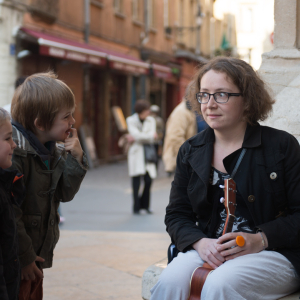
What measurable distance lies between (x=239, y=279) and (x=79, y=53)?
40.5ft

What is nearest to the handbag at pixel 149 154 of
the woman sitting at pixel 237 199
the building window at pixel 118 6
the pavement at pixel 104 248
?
the pavement at pixel 104 248

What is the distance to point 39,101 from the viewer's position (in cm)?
288

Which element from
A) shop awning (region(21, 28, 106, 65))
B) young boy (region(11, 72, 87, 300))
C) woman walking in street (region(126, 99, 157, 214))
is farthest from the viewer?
shop awning (region(21, 28, 106, 65))

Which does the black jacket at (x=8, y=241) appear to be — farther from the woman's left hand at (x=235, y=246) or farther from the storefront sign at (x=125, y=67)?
the storefront sign at (x=125, y=67)

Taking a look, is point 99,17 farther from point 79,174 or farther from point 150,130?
point 79,174

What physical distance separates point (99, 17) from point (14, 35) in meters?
5.43

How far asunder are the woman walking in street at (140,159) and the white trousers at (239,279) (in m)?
5.86

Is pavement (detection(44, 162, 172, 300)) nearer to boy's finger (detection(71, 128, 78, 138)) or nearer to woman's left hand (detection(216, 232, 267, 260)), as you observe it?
boy's finger (detection(71, 128, 78, 138))

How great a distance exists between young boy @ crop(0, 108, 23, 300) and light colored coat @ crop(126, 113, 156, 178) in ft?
20.1

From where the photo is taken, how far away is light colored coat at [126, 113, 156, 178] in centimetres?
870

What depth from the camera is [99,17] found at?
17.9 meters

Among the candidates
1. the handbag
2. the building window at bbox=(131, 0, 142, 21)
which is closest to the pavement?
the handbag

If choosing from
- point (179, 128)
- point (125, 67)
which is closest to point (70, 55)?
point (125, 67)

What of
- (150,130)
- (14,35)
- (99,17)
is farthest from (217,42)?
(150,130)
